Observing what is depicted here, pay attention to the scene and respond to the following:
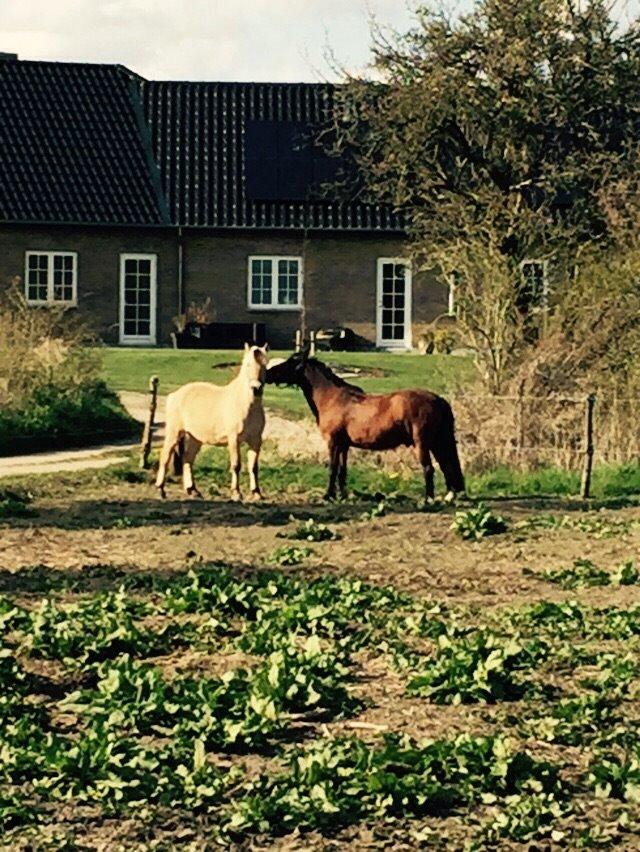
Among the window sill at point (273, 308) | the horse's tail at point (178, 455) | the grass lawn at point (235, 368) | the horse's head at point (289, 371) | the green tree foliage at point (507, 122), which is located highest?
the green tree foliage at point (507, 122)

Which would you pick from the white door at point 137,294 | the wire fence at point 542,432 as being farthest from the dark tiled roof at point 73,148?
the wire fence at point 542,432

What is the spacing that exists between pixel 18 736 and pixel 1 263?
4181cm

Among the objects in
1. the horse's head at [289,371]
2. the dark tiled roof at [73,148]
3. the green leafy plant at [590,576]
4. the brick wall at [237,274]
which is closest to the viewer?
the green leafy plant at [590,576]

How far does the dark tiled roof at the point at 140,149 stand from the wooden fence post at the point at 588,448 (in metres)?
27.0

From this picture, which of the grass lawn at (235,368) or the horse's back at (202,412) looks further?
the grass lawn at (235,368)

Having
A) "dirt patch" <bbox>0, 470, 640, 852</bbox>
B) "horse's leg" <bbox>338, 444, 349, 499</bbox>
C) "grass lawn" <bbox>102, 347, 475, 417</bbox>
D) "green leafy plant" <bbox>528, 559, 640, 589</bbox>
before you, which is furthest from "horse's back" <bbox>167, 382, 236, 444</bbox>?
"grass lawn" <bbox>102, 347, 475, 417</bbox>

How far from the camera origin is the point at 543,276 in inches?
Answer: 1228

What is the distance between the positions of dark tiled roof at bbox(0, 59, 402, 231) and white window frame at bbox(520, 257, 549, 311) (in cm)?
1891

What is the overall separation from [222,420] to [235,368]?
16668 mm

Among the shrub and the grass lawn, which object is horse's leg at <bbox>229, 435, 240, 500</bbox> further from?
the grass lawn

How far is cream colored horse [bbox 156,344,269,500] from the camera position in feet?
70.5

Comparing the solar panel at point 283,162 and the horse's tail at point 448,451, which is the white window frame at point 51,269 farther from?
the horse's tail at point 448,451

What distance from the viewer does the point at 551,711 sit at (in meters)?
10.4

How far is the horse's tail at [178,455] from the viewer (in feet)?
74.1
